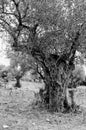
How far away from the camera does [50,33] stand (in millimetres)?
9805

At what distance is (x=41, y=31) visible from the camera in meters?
10.1

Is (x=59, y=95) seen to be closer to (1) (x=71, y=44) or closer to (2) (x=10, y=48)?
(1) (x=71, y=44)

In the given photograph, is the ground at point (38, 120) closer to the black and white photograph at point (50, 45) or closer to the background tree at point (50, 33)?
the black and white photograph at point (50, 45)

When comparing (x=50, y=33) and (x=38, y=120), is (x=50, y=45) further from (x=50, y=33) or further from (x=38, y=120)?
(x=38, y=120)

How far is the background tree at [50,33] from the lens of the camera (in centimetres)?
942

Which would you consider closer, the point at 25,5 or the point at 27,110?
the point at 25,5

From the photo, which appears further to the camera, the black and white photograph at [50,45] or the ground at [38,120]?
the black and white photograph at [50,45]

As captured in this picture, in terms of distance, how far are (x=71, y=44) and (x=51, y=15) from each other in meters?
1.83

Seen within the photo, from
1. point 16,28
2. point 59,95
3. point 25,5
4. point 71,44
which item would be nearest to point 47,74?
point 59,95

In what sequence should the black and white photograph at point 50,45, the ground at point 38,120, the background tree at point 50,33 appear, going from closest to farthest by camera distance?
the ground at point 38,120 → the black and white photograph at point 50,45 → the background tree at point 50,33

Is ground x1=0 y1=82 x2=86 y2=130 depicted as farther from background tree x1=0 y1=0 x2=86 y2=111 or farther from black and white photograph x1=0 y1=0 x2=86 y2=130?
background tree x1=0 y1=0 x2=86 y2=111

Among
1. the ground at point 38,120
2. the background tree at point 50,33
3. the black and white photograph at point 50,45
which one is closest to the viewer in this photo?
the ground at point 38,120

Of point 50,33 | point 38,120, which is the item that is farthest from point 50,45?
point 38,120

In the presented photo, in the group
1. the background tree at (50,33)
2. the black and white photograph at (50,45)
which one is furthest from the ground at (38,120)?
the background tree at (50,33)
